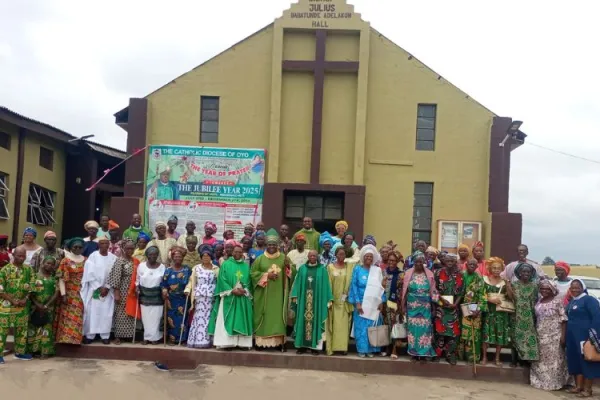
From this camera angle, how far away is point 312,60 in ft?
40.2

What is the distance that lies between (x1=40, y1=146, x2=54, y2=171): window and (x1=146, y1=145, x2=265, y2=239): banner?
13.9 feet

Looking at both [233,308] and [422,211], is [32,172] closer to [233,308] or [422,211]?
[233,308]

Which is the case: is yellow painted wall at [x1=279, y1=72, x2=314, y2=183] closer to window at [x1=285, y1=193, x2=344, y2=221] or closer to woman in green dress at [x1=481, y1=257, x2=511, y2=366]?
window at [x1=285, y1=193, x2=344, y2=221]

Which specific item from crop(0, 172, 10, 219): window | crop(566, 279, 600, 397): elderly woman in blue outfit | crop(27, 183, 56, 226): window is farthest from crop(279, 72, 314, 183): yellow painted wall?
crop(27, 183, 56, 226): window

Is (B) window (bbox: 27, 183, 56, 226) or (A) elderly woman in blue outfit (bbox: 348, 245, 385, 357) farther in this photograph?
(B) window (bbox: 27, 183, 56, 226)

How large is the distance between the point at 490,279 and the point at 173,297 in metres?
4.34

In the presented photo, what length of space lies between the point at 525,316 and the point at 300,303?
294 centimetres

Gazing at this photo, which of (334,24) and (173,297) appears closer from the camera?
(173,297)

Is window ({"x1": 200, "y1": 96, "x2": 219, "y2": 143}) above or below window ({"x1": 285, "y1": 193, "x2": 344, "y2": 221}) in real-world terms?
above

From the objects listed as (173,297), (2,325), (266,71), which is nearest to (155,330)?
(173,297)

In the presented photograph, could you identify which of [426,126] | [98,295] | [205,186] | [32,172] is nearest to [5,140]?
[32,172]

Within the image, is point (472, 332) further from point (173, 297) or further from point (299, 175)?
point (299, 175)

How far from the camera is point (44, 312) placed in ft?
23.9

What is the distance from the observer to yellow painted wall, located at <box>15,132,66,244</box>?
1380 centimetres
